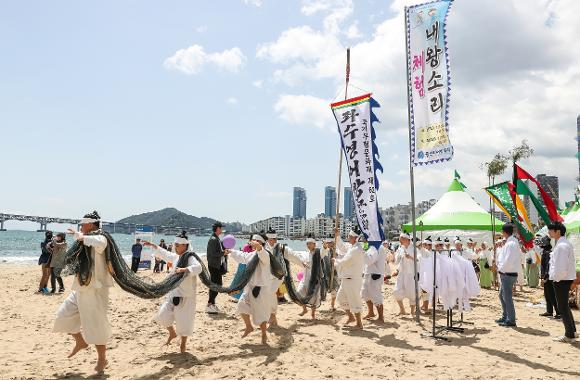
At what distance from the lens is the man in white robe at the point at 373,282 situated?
29.5ft

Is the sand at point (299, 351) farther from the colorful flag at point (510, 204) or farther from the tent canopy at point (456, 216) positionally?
the tent canopy at point (456, 216)

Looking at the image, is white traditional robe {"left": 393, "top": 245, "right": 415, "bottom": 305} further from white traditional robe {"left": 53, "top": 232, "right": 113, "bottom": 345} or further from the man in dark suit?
white traditional robe {"left": 53, "top": 232, "right": 113, "bottom": 345}

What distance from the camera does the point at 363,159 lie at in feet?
27.0

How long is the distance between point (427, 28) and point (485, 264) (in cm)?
917

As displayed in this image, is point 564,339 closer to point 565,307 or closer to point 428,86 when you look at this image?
point 565,307

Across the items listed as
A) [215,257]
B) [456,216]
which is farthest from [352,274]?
[456,216]

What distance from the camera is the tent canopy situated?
1468 cm

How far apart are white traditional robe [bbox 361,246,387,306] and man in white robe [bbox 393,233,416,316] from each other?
0.76m

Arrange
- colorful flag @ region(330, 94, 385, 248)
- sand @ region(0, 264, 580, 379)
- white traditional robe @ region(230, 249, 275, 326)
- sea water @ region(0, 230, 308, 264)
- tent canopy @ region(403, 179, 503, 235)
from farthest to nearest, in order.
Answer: sea water @ region(0, 230, 308, 264), tent canopy @ region(403, 179, 503, 235), colorful flag @ region(330, 94, 385, 248), white traditional robe @ region(230, 249, 275, 326), sand @ region(0, 264, 580, 379)

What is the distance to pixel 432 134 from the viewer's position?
816cm

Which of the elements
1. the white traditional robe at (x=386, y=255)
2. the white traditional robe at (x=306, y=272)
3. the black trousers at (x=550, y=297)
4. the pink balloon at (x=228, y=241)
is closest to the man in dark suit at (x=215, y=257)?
the pink balloon at (x=228, y=241)

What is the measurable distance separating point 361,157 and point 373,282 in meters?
2.71

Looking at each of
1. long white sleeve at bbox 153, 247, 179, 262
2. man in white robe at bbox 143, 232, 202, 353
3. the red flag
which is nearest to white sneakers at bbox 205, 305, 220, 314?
man in white robe at bbox 143, 232, 202, 353

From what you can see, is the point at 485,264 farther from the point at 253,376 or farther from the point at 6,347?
the point at 6,347
